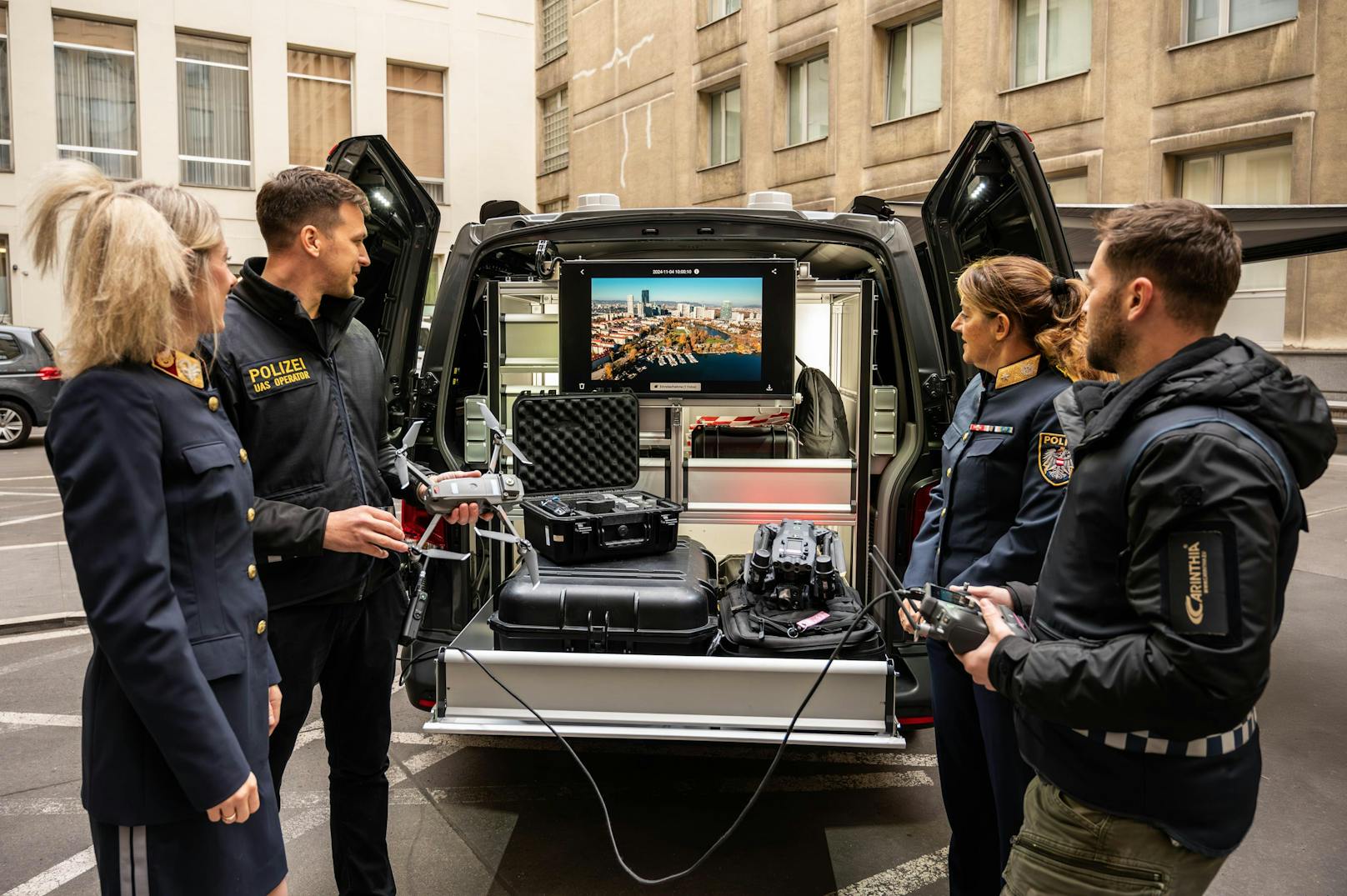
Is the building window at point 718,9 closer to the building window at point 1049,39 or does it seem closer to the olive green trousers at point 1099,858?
the building window at point 1049,39

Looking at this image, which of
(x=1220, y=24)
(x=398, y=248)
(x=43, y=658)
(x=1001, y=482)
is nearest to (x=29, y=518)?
(x=43, y=658)

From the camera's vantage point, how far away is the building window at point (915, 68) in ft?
57.3

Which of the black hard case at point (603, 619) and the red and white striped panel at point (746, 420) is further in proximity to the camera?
the red and white striped panel at point (746, 420)

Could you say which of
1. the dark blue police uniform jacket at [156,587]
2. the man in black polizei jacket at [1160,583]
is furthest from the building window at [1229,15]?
the dark blue police uniform jacket at [156,587]

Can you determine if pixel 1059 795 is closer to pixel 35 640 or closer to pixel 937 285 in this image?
pixel 937 285

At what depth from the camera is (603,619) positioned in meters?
2.97

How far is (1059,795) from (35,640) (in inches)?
222

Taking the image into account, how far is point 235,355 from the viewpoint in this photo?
2.26 m

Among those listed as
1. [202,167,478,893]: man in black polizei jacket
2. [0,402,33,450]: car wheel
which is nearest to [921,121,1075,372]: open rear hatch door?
[202,167,478,893]: man in black polizei jacket

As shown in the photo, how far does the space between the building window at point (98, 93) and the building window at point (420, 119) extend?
4.85 meters

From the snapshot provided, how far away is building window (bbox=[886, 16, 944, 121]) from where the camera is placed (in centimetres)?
1747

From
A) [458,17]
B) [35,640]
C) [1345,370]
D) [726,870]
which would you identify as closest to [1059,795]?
[726,870]

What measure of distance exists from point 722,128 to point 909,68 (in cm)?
590

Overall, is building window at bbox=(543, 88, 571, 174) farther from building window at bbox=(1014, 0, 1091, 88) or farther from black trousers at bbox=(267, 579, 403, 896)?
black trousers at bbox=(267, 579, 403, 896)
